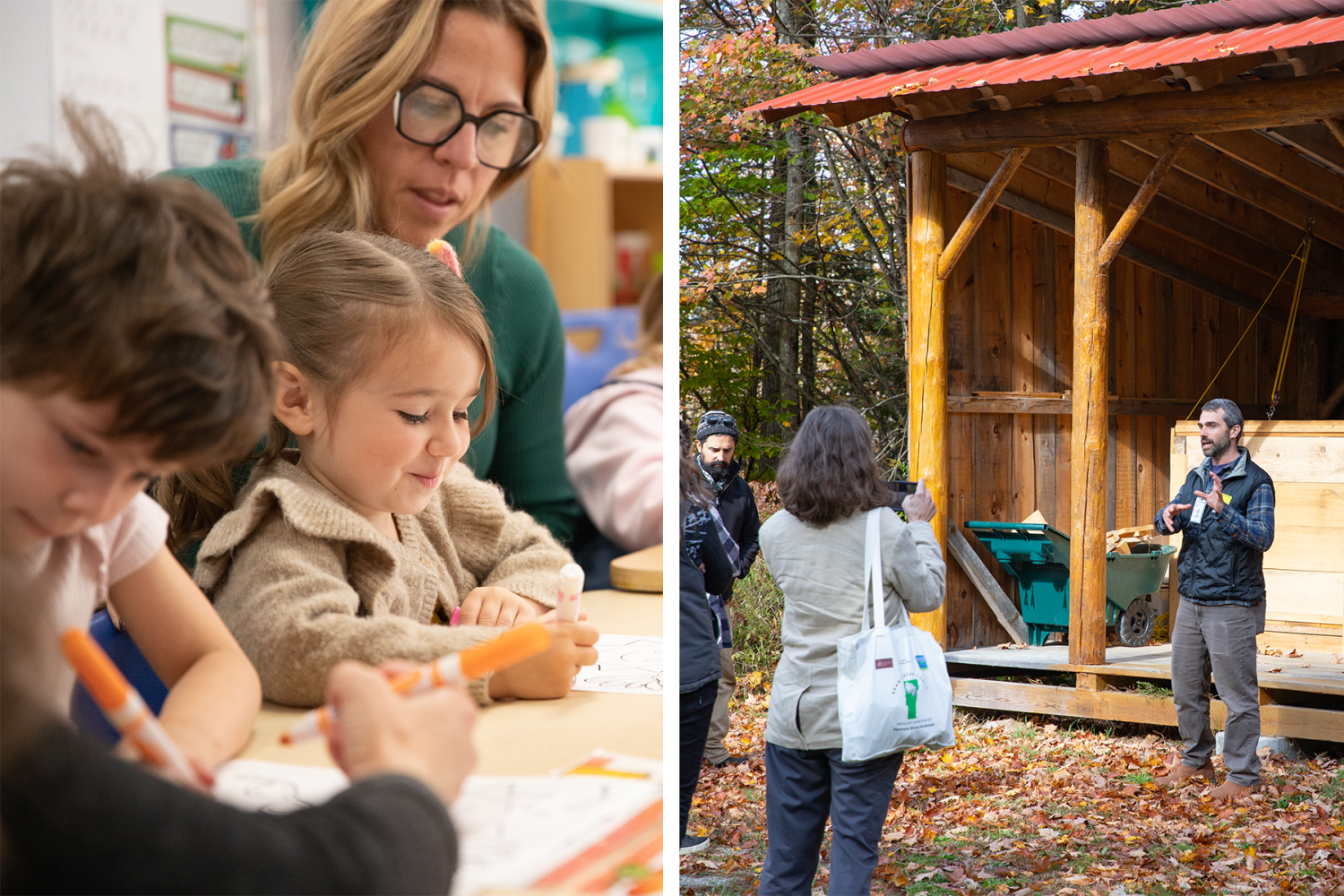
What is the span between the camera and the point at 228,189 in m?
0.84

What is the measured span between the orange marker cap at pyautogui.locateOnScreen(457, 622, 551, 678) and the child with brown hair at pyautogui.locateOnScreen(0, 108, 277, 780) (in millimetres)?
184

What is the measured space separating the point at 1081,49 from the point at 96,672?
381 cm

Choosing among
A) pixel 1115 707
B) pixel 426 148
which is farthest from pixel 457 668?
pixel 1115 707

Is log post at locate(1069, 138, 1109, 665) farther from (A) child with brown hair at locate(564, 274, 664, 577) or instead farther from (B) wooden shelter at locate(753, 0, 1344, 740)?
(A) child with brown hair at locate(564, 274, 664, 577)

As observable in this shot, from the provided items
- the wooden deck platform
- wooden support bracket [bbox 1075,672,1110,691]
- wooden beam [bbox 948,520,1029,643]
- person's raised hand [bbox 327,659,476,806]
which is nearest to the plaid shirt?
the wooden deck platform

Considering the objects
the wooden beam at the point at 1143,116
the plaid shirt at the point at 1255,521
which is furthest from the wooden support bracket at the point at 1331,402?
the wooden beam at the point at 1143,116

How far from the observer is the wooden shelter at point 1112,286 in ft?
11.6

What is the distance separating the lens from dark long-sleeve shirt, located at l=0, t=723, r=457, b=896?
1.78 feet

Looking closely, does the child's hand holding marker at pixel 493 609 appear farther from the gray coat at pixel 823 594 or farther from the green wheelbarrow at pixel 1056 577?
the green wheelbarrow at pixel 1056 577

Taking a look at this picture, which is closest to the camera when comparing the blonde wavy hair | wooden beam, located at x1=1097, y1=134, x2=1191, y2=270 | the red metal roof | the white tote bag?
the blonde wavy hair

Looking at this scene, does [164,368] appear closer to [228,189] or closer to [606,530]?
[228,189]

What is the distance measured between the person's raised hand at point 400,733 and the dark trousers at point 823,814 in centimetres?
182

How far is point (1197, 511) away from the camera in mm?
3529

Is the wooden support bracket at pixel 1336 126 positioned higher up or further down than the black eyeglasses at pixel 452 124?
higher up
